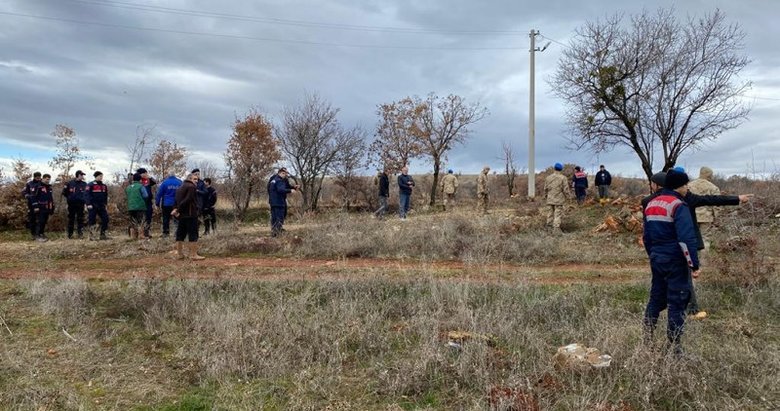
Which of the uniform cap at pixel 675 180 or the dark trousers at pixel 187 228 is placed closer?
the uniform cap at pixel 675 180

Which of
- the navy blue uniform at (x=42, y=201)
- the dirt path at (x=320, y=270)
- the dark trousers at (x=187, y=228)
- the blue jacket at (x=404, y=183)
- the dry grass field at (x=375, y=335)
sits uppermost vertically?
the blue jacket at (x=404, y=183)

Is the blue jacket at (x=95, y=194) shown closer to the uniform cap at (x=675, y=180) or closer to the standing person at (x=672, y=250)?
the standing person at (x=672, y=250)

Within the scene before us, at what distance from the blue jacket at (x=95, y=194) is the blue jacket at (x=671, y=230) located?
43.4 ft

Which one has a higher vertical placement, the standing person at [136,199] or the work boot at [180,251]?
the standing person at [136,199]

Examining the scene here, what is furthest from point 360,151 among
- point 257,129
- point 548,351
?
point 548,351

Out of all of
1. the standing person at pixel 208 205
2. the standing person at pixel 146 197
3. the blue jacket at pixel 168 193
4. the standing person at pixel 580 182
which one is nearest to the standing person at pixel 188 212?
the blue jacket at pixel 168 193

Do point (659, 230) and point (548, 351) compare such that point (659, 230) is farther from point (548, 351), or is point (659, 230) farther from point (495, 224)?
point (495, 224)

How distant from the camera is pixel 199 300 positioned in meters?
7.14

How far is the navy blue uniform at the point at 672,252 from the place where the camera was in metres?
4.90

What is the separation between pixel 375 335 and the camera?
5.93 meters

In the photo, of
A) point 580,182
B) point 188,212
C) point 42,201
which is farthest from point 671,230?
point 580,182

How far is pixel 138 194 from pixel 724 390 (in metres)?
12.8

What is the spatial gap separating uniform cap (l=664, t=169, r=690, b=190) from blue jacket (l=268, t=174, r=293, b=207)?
30.4 feet

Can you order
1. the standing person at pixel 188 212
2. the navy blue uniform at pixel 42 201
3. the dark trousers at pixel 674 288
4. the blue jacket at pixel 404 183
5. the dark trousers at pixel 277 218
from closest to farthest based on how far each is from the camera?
the dark trousers at pixel 674 288 < the standing person at pixel 188 212 < the dark trousers at pixel 277 218 < the navy blue uniform at pixel 42 201 < the blue jacket at pixel 404 183
